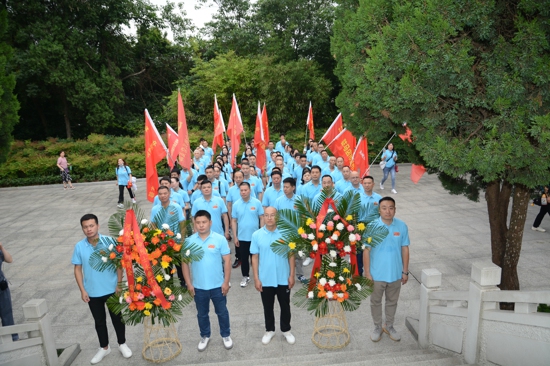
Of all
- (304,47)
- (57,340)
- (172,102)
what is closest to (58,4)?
(172,102)

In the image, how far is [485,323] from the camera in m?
3.86

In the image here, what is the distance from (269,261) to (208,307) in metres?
0.96

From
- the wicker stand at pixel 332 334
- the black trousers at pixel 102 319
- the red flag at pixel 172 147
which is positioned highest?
the red flag at pixel 172 147

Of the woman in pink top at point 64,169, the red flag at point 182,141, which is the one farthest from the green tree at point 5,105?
the red flag at point 182,141

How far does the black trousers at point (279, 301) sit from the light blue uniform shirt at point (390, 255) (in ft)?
3.61

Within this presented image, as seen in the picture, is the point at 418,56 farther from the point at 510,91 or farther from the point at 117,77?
the point at 117,77

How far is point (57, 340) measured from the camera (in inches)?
215

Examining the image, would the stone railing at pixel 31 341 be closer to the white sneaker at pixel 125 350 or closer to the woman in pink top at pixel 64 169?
the white sneaker at pixel 125 350

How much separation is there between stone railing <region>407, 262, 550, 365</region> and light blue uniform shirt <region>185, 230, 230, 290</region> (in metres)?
2.40

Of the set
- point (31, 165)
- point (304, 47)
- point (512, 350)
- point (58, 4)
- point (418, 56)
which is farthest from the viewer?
point (304, 47)

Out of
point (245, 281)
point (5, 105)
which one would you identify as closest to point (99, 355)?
point (245, 281)

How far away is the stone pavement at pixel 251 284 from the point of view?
196 inches

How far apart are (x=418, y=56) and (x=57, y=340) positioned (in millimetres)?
5719

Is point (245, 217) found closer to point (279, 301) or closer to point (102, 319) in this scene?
point (279, 301)
